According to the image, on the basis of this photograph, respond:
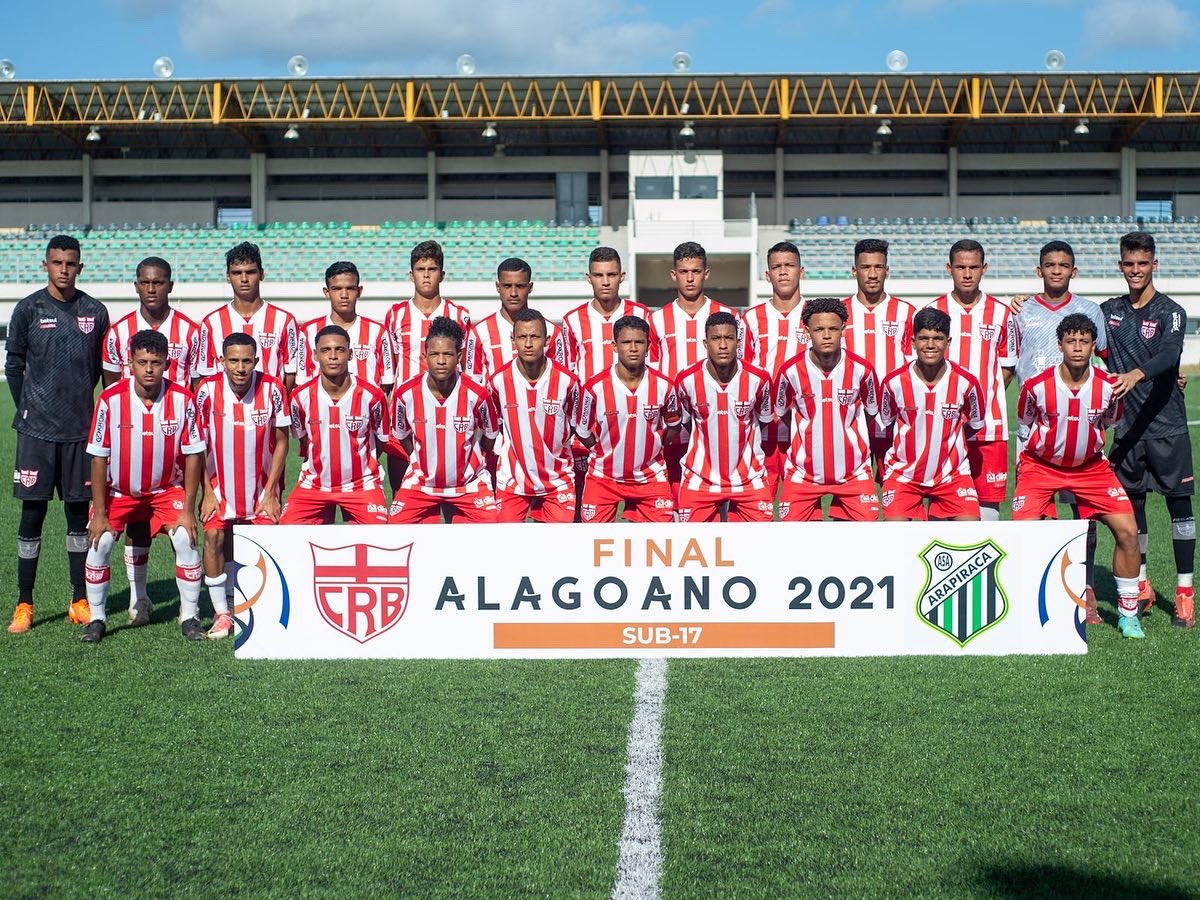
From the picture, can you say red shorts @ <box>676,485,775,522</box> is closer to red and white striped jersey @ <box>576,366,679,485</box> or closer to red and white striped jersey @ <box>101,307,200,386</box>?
red and white striped jersey @ <box>576,366,679,485</box>

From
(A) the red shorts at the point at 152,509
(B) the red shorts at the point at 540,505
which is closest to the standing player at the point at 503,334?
(B) the red shorts at the point at 540,505

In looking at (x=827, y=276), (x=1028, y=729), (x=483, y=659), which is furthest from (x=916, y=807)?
(x=827, y=276)

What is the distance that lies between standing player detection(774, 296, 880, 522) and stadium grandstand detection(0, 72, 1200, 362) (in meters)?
23.0

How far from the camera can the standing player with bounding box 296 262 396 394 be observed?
6.11 meters

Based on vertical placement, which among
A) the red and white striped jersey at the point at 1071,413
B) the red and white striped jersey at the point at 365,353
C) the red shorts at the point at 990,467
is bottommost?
the red shorts at the point at 990,467

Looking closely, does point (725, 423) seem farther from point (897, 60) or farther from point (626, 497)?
point (897, 60)

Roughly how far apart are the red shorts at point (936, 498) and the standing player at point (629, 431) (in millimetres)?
1064

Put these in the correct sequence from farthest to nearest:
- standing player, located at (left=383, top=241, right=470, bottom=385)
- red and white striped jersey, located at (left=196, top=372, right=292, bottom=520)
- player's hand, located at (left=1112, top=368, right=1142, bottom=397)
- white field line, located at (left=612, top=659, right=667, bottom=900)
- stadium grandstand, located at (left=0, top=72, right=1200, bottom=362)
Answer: stadium grandstand, located at (left=0, top=72, right=1200, bottom=362) < standing player, located at (left=383, top=241, right=470, bottom=385) < red and white striped jersey, located at (left=196, top=372, right=292, bottom=520) < player's hand, located at (left=1112, top=368, right=1142, bottom=397) < white field line, located at (left=612, top=659, right=667, bottom=900)

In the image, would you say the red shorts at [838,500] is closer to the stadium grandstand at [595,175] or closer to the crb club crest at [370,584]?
the crb club crest at [370,584]

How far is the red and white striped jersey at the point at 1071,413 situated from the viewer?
5.29m

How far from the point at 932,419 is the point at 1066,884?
3.00 m

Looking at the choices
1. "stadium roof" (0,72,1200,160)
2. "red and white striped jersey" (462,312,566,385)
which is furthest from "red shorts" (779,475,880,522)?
"stadium roof" (0,72,1200,160)

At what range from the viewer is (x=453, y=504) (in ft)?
18.2

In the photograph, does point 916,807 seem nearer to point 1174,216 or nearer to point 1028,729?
point 1028,729
